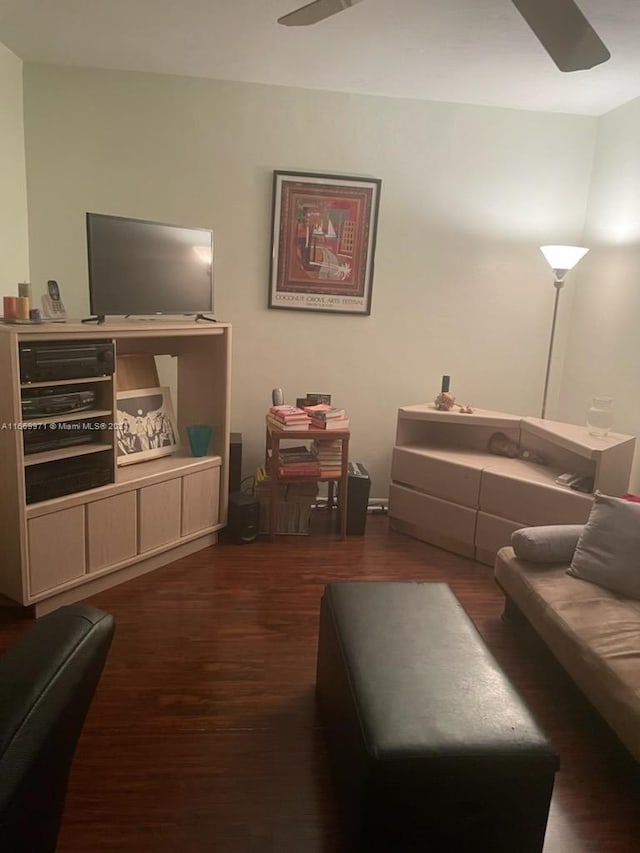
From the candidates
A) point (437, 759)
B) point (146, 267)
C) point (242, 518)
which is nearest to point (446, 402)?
point (242, 518)

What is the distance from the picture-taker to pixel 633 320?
11.2 ft

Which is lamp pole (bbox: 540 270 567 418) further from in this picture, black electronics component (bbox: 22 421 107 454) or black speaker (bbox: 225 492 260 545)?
black electronics component (bbox: 22 421 107 454)

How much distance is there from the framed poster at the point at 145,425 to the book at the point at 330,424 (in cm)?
78

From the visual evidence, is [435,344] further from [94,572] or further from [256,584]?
[94,572]

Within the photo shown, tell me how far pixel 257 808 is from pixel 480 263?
3.28 meters

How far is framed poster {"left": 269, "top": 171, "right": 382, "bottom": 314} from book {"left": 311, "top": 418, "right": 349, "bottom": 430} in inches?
30.3

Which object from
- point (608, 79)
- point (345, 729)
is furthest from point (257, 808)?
point (608, 79)

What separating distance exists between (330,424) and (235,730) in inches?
72.6

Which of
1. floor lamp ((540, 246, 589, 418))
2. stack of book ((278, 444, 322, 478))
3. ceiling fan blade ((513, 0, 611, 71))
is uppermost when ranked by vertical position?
ceiling fan blade ((513, 0, 611, 71))

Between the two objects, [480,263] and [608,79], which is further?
[480,263]

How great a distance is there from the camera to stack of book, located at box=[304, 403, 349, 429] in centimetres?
354

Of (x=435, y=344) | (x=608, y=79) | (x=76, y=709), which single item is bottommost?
(x=76, y=709)

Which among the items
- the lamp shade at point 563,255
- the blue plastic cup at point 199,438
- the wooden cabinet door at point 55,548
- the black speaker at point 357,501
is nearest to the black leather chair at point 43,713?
the wooden cabinet door at point 55,548

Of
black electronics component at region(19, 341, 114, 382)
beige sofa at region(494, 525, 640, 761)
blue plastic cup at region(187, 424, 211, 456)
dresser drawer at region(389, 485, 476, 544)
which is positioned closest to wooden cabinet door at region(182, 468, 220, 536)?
blue plastic cup at region(187, 424, 211, 456)
